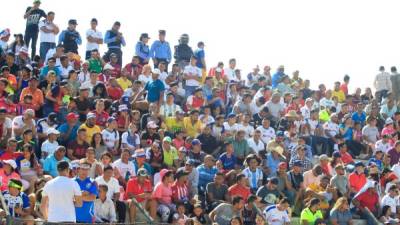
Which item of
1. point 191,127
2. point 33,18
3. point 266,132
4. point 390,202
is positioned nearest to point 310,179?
point 390,202

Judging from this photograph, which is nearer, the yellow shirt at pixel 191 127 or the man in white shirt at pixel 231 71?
the yellow shirt at pixel 191 127

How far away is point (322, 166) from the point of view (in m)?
23.4

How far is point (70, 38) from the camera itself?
27.5 m

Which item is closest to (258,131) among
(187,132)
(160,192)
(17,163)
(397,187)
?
(187,132)

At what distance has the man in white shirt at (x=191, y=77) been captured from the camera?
27750mm

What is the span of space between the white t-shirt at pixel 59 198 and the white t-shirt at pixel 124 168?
5.49 m

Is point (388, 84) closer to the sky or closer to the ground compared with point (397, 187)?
closer to the sky

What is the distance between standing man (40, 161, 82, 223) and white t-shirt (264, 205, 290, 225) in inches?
245

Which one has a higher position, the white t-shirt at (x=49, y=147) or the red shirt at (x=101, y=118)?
the red shirt at (x=101, y=118)

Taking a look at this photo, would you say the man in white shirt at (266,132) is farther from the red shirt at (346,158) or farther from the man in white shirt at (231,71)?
the man in white shirt at (231,71)

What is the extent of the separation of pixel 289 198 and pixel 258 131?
294 centimetres

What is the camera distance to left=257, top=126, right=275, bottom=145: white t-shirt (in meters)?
24.7

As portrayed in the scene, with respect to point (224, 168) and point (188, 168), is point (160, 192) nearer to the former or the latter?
point (188, 168)

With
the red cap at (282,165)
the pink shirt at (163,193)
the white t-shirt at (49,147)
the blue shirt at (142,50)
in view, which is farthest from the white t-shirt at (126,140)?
the blue shirt at (142,50)
